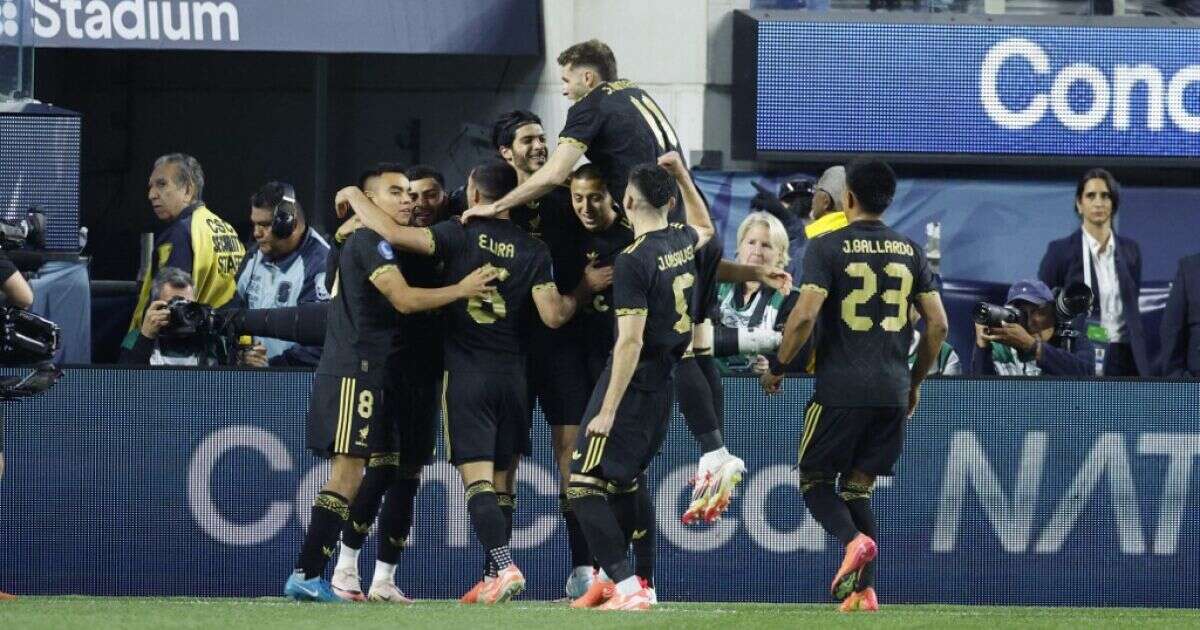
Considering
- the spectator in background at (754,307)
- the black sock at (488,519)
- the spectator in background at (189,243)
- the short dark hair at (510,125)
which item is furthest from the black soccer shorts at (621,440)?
the spectator in background at (189,243)

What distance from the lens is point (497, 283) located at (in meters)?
9.87

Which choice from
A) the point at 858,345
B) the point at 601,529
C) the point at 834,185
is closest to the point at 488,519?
the point at 601,529

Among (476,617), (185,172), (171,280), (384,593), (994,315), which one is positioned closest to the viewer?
(476,617)

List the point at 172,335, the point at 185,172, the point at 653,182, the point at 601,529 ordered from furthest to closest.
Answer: the point at 185,172
the point at 172,335
the point at 601,529
the point at 653,182

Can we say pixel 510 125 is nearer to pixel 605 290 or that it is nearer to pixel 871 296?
pixel 605 290

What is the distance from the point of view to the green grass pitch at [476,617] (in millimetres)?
8594

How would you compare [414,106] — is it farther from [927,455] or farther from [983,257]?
[927,455]

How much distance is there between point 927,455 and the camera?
1169 cm

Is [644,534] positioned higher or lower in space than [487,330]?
lower

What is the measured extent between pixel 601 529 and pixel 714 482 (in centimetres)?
88

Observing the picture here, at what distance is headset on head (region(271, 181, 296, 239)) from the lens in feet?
40.2

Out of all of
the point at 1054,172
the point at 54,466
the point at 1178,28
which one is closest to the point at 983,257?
the point at 1054,172

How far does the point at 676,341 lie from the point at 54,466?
3.79m

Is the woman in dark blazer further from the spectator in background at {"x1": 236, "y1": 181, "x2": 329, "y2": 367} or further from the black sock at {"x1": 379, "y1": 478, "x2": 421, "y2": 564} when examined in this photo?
the black sock at {"x1": 379, "y1": 478, "x2": 421, "y2": 564}
